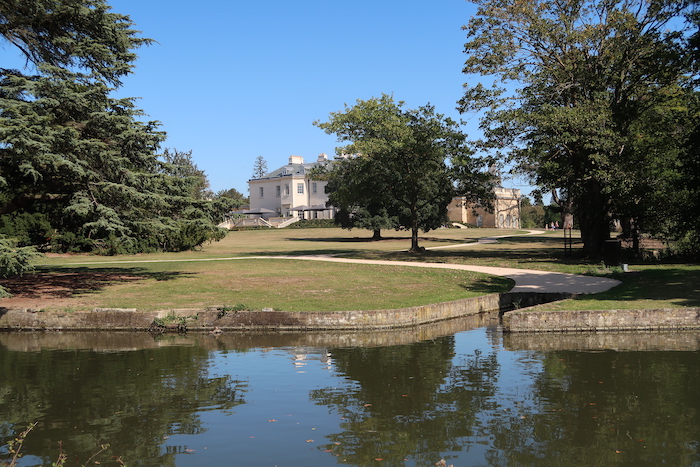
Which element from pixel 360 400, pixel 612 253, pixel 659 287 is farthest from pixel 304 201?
pixel 360 400

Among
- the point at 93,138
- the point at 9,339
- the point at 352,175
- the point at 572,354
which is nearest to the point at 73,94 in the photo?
the point at 93,138

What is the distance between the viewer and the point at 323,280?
2402 cm

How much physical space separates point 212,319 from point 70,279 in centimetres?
971

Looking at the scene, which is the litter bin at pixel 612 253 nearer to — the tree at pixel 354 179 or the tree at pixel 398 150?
the tree at pixel 398 150

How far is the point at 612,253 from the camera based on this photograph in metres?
31.6

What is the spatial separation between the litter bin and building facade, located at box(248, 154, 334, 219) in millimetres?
65258

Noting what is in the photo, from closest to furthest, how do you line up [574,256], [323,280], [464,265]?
[323,280] → [464,265] → [574,256]

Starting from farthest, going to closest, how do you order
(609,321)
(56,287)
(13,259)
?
(56,287) → (609,321) → (13,259)

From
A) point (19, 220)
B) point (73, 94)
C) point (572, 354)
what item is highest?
point (73, 94)

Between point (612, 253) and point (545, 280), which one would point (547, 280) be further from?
point (612, 253)

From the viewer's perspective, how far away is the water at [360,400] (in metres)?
7.85

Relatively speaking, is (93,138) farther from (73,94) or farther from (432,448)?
(432,448)

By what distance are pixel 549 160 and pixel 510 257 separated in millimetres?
5591

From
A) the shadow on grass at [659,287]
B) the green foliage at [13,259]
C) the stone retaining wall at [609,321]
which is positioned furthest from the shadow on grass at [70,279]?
the shadow on grass at [659,287]
